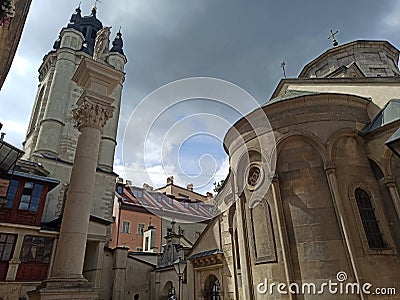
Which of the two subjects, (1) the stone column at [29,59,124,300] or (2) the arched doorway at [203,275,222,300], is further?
(2) the arched doorway at [203,275,222,300]

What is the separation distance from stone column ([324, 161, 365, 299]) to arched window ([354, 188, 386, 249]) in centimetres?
82

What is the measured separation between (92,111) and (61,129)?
61.9 ft

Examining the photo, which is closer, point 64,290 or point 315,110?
point 64,290

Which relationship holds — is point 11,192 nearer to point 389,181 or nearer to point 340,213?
point 340,213

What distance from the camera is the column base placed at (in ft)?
18.5

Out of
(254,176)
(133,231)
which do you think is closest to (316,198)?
(254,176)

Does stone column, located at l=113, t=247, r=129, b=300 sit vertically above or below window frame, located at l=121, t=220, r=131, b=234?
below

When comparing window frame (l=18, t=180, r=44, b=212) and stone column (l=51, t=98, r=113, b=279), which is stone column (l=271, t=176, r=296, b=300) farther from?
window frame (l=18, t=180, r=44, b=212)

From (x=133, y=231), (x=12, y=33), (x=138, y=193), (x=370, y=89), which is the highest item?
(x=138, y=193)

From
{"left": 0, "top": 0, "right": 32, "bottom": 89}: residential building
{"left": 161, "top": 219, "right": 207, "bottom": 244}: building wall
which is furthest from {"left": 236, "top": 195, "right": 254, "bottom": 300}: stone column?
{"left": 161, "top": 219, "right": 207, "bottom": 244}: building wall

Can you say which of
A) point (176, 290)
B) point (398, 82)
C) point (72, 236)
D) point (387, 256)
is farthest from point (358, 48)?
point (72, 236)

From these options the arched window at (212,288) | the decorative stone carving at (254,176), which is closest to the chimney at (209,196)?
the arched window at (212,288)

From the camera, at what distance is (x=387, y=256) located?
906cm

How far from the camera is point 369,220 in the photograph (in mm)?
9781
